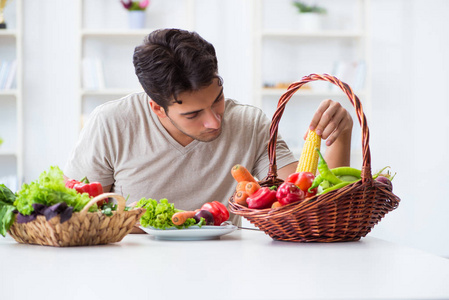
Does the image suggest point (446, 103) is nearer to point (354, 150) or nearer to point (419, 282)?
point (354, 150)

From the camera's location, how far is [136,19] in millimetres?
3980

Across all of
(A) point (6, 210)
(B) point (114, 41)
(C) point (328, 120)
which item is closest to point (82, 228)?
(A) point (6, 210)

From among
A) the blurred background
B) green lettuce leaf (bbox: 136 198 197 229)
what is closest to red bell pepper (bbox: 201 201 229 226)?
green lettuce leaf (bbox: 136 198 197 229)

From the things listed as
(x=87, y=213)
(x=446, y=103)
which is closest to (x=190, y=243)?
(x=87, y=213)

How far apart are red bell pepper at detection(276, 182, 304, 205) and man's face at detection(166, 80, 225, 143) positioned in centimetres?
52

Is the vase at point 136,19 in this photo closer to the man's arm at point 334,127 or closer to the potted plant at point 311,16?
the potted plant at point 311,16

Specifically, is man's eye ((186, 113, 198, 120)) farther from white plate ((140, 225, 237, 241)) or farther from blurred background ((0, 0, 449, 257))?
blurred background ((0, 0, 449, 257))

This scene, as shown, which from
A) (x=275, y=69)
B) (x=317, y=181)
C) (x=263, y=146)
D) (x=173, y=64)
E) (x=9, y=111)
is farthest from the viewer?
(x=275, y=69)

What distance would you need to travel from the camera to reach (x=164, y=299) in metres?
0.78

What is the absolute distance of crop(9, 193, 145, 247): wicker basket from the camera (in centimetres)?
122

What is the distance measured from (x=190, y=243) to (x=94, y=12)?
3105mm

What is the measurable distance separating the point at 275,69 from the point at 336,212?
3.06 metres

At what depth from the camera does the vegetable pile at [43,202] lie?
120cm

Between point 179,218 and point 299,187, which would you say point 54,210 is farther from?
point 299,187
